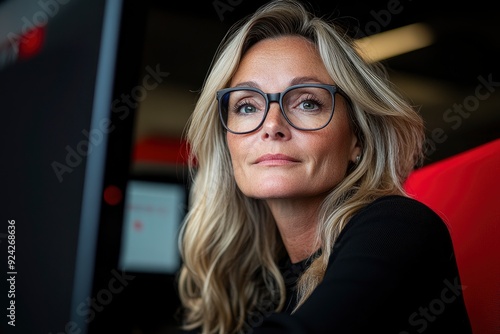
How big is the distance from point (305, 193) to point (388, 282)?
45cm

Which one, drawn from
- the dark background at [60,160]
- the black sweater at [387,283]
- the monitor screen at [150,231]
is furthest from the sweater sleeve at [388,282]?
the monitor screen at [150,231]

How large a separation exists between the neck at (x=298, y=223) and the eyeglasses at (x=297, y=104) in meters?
0.19

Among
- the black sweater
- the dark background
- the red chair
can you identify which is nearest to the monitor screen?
the dark background

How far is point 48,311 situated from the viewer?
162cm

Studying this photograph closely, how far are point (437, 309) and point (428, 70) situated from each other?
4089mm

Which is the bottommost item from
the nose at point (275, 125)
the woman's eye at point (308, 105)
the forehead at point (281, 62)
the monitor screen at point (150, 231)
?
the monitor screen at point (150, 231)

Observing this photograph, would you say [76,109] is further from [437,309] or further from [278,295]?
[437,309]

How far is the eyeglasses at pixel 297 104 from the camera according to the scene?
4.79 feet

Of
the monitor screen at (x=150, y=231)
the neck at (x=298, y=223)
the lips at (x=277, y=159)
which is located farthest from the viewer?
the monitor screen at (x=150, y=231)

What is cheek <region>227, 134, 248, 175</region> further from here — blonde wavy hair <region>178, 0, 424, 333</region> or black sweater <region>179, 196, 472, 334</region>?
black sweater <region>179, 196, 472, 334</region>

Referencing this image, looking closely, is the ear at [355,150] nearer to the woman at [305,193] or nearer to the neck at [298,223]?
the woman at [305,193]

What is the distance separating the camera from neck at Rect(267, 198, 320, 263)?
154cm

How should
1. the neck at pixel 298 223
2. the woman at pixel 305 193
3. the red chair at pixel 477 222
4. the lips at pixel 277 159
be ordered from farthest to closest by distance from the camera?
1. the neck at pixel 298 223
2. the lips at pixel 277 159
3. the red chair at pixel 477 222
4. the woman at pixel 305 193

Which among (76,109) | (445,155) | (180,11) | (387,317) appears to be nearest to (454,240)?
(387,317)
